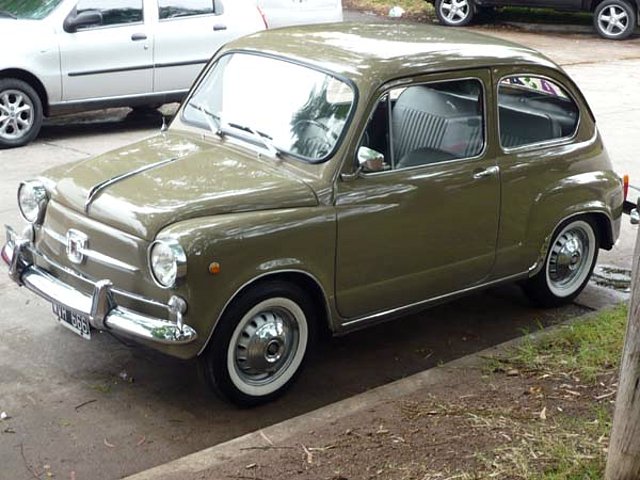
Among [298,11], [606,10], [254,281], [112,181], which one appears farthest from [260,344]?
[606,10]

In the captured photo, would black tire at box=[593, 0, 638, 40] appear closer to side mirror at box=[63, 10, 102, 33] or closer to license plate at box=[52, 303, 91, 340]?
side mirror at box=[63, 10, 102, 33]

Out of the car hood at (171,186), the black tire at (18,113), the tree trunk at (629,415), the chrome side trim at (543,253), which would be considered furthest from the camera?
the black tire at (18,113)

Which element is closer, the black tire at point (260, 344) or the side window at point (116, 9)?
the black tire at point (260, 344)

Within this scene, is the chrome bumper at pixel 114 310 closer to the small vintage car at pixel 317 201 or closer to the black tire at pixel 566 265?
the small vintage car at pixel 317 201

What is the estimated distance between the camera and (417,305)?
618cm

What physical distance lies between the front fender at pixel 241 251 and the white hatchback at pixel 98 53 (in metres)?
5.90

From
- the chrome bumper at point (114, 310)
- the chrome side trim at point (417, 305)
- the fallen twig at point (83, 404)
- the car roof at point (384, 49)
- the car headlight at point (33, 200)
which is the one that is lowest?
the fallen twig at point (83, 404)

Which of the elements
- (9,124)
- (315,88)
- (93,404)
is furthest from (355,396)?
(9,124)

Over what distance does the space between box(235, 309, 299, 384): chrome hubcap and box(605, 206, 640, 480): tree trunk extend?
6.29ft

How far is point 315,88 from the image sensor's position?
6.00 meters

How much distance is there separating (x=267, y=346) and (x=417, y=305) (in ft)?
3.58

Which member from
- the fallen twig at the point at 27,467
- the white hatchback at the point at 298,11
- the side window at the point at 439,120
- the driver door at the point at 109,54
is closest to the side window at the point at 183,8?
the driver door at the point at 109,54

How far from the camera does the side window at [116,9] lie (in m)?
10.9

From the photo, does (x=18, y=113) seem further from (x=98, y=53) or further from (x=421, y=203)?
(x=421, y=203)
